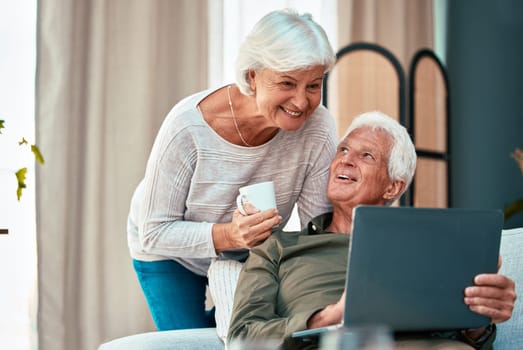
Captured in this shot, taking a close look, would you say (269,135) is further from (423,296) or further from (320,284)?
(423,296)

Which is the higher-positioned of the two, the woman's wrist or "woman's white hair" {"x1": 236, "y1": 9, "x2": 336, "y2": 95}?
"woman's white hair" {"x1": 236, "y1": 9, "x2": 336, "y2": 95}

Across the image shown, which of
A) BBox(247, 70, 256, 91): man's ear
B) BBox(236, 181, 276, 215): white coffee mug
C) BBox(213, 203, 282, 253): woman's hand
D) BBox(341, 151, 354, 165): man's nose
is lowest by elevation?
BBox(213, 203, 282, 253): woman's hand

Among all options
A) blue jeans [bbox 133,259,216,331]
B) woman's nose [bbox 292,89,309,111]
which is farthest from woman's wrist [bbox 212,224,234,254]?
woman's nose [bbox 292,89,309,111]

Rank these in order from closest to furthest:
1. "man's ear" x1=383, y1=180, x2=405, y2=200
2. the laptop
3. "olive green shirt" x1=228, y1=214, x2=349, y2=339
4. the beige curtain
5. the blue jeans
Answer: the laptop → "olive green shirt" x1=228, y1=214, x2=349, y2=339 → "man's ear" x1=383, y1=180, x2=405, y2=200 → the blue jeans → the beige curtain

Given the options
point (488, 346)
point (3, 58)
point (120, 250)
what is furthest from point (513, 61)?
point (488, 346)

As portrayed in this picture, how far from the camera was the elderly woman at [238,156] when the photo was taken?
208 cm

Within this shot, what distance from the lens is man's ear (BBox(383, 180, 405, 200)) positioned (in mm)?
2219

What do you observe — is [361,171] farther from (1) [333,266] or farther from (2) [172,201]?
(2) [172,201]

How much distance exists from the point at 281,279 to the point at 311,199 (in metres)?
0.36

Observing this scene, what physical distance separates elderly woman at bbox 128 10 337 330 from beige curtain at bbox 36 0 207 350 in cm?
135

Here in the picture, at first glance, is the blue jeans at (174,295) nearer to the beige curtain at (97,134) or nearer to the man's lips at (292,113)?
the man's lips at (292,113)

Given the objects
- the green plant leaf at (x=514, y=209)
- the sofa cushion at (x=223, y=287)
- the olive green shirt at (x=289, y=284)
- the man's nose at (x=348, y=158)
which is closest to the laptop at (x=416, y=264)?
the olive green shirt at (x=289, y=284)

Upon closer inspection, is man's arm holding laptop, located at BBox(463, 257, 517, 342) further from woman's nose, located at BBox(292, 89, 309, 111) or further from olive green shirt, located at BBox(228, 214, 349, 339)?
woman's nose, located at BBox(292, 89, 309, 111)

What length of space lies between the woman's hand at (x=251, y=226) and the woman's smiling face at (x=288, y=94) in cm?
25
